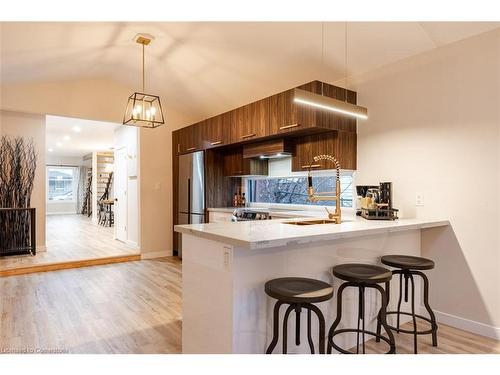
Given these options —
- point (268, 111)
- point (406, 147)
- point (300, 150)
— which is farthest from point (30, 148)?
point (406, 147)

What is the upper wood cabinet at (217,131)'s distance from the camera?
4391 mm

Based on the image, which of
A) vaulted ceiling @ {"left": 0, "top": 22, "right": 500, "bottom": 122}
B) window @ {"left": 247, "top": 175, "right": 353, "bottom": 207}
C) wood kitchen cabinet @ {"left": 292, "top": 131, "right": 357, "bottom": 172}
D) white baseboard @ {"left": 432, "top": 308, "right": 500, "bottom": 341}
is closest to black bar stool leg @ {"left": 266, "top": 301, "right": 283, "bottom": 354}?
white baseboard @ {"left": 432, "top": 308, "right": 500, "bottom": 341}

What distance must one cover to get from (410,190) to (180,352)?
2.45 m

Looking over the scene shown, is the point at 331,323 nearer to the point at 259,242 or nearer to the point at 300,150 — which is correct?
the point at 259,242

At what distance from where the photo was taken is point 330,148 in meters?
3.48

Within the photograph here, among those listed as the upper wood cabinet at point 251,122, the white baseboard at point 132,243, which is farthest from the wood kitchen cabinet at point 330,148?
the white baseboard at point 132,243

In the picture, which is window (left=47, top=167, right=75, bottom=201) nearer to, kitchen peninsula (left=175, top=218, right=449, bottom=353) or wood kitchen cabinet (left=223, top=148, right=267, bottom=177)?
wood kitchen cabinet (left=223, top=148, right=267, bottom=177)

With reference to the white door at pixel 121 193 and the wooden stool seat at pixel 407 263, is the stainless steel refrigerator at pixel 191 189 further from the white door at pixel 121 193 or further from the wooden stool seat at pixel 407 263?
→ the wooden stool seat at pixel 407 263

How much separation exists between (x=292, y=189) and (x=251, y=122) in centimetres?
118

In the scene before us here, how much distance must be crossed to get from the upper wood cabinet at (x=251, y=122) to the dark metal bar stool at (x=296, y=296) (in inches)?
88.5

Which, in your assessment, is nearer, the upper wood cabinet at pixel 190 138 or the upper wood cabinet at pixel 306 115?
the upper wood cabinet at pixel 306 115

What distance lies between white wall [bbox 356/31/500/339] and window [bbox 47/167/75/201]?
13.3m

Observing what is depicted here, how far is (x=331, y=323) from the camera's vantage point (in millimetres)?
2270

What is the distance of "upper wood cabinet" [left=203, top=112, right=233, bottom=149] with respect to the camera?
439 centimetres
